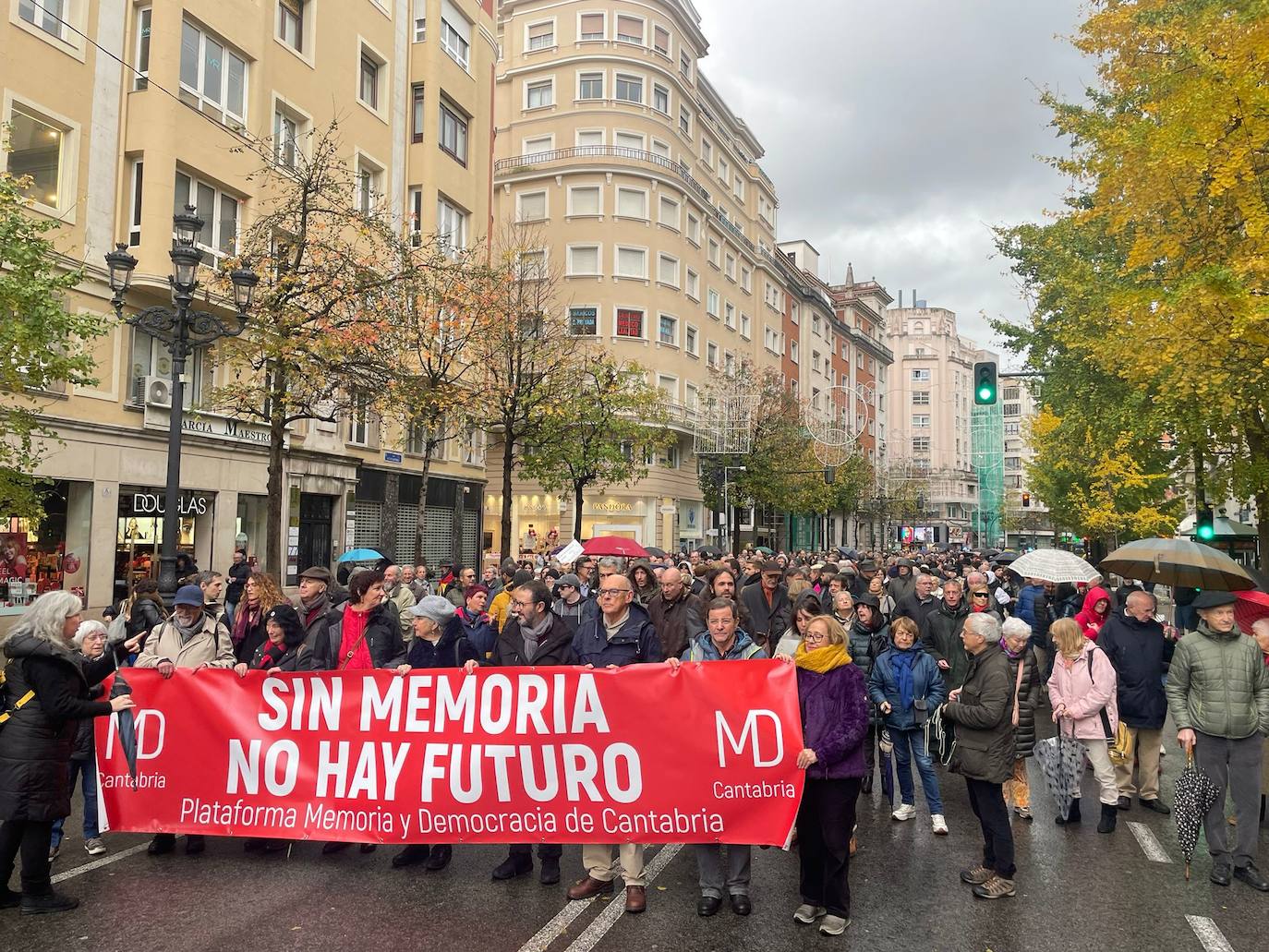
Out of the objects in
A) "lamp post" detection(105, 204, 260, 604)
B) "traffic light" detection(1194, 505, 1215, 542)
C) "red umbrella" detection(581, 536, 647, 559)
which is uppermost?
"lamp post" detection(105, 204, 260, 604)

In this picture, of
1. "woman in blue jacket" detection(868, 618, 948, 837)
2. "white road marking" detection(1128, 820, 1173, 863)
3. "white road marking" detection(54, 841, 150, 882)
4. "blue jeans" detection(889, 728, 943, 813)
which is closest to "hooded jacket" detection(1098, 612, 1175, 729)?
"white road marking" detection(1128, 820, 1173, 863)

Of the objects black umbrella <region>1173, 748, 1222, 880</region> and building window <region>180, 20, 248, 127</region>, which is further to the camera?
building window <region>180, 20, 248, 127</region>

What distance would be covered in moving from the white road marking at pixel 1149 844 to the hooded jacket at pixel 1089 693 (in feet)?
2.46

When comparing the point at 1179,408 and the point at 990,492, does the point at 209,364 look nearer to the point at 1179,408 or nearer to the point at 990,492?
the point at 1179,408

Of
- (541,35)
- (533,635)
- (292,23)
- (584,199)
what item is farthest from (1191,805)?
(541,35)

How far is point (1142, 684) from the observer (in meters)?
8.12

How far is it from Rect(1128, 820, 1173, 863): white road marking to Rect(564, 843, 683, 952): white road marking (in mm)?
3565

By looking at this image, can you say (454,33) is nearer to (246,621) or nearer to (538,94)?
(538,94)

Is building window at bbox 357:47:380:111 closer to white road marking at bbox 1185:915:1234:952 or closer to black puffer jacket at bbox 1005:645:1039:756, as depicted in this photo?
black puffer jacket at bbox 1005:645:1039:756

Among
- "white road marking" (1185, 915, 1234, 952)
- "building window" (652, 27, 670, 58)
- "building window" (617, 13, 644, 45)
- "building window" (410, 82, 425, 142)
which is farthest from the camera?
"building window" (652, 27, 670, 58)

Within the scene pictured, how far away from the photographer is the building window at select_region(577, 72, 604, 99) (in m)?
44.8

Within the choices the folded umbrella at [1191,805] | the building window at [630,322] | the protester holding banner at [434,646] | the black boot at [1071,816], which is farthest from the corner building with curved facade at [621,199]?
the folded umbrella at [1191,805]

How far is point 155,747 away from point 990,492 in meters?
135

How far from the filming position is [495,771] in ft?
20.0
